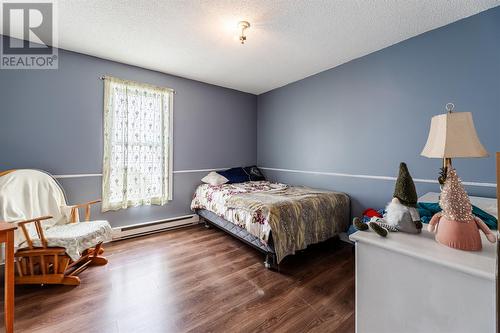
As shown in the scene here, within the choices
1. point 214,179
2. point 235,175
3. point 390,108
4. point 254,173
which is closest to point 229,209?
point 214,179

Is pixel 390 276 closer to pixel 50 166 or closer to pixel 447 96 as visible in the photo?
pixel 447 96

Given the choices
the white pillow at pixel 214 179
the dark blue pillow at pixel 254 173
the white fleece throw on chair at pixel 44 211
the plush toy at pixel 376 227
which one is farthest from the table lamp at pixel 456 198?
the dark blue pillow at pixel 254 173

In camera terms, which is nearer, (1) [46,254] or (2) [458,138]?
(2) [458,138]

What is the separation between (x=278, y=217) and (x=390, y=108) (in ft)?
6.14

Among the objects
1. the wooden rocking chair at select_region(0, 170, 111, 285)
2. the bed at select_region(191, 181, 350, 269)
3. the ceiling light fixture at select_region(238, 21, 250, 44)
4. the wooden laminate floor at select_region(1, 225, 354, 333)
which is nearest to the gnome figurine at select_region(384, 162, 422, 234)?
the wooden laminate floor at select_region(1, 225, 354, 333)

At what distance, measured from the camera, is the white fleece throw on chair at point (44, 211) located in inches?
73.5

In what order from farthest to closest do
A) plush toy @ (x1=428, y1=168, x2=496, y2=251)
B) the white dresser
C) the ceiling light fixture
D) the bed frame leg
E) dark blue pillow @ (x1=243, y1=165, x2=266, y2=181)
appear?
dark blue pillow @ (x1=243, y1=165, x2=266, y2=181) < the bed frame leg < the ceiling light fixture < plush toy @ (x1=428, y1=168, x2=496, y2=251) < the white dresser

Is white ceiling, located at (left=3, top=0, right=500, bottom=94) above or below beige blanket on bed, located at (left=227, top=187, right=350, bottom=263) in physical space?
above

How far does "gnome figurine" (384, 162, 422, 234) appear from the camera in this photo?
38.8 inches

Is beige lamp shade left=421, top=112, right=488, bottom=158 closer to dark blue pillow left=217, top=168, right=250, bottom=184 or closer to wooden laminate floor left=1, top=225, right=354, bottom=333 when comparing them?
wooden laminate floor left=1, top=225, right=354, bottom=333

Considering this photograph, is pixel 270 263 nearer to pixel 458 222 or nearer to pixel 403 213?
pixel 403 213

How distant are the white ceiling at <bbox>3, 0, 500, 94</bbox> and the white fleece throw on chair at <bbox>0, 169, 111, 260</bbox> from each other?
1.60m

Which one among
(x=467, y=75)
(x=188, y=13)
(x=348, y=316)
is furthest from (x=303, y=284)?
(x=188, y=13)

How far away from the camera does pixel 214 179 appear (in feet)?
11.9
